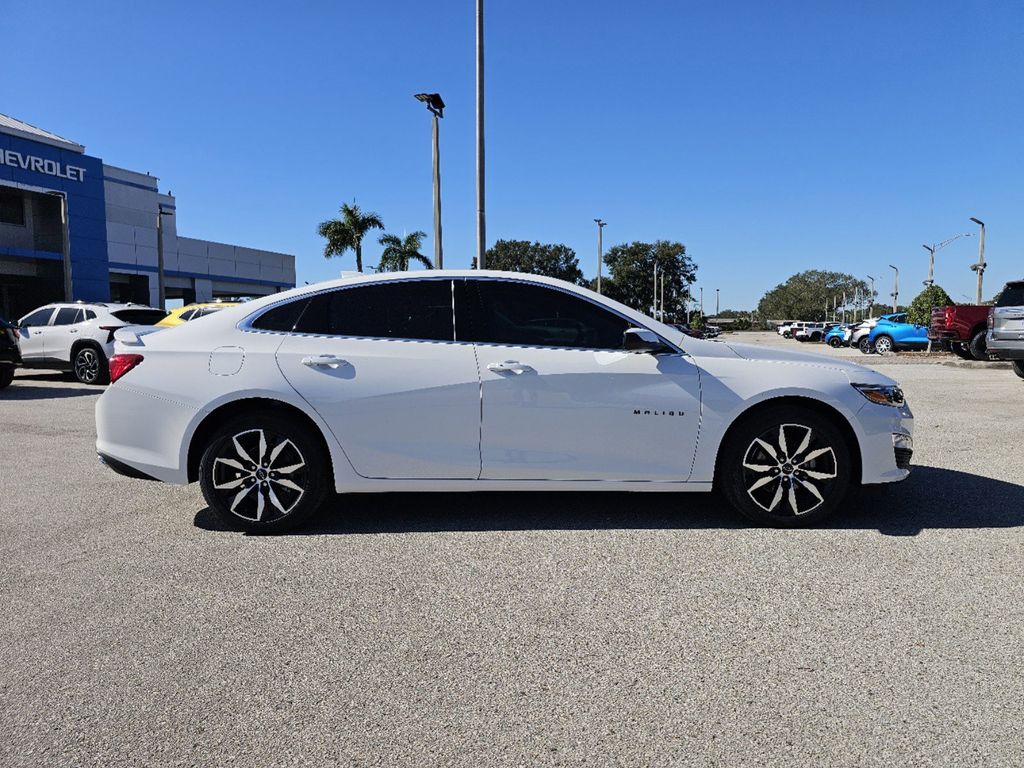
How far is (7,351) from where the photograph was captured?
12008 millimetres

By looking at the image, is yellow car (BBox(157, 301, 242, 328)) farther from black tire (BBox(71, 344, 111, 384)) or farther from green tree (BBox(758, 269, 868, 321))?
green tree (BBox(758, 269, 868, 321))

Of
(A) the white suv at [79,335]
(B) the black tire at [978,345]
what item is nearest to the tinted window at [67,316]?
(A) the white suv at [79,335]

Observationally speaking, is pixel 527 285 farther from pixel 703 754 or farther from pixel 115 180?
pixel 115 180

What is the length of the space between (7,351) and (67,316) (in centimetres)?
190

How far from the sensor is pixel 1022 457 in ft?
21.4

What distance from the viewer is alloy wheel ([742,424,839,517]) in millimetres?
4363

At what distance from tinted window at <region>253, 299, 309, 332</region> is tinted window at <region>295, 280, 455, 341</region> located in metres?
0.05

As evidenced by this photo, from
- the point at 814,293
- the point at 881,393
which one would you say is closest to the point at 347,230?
the point at 881,393

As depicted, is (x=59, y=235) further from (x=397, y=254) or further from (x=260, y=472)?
(x=260, y=472)

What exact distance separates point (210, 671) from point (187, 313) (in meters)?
→ 11.8

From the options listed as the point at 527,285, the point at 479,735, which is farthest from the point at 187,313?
the point at 479,735

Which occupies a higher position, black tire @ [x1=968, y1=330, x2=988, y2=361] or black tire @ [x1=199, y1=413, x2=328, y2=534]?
black tire @ [x1=968, y1=330, x2=988, y2=361]

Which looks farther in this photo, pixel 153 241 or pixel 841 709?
pixel 153 241

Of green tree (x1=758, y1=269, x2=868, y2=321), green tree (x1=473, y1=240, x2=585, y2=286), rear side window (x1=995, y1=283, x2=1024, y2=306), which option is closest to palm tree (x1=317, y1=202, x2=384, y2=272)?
rear side window (x1=995, y1=283, x2=1024, y2=306)
